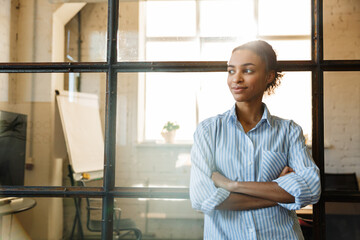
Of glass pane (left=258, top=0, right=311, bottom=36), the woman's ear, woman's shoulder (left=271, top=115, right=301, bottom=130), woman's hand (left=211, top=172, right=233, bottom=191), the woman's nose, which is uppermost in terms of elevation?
glass pane (left=258, top=0, right=311, bottom=36)

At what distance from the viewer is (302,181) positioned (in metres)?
0.84

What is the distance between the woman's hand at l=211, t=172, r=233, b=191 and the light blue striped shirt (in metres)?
0.02

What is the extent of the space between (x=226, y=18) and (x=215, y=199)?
384 centimetres

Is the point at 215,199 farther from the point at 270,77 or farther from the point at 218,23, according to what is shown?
the point at 218,23

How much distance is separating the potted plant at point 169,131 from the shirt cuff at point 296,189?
135 inches

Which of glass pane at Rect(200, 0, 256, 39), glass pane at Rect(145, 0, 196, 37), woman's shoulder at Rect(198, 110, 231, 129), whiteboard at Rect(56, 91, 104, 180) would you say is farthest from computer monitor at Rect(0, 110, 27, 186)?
glass pane at Rect(200, 0, 256, 39)

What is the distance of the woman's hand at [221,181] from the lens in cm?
86

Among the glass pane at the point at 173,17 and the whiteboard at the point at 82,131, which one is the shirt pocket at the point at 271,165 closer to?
the whiteboard at the point at 82,131

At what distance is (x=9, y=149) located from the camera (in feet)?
6.70

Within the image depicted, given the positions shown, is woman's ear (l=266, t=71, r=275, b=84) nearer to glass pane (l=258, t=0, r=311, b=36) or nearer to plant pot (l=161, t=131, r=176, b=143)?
plant pot (l=161, t=131, r=176, b=143)

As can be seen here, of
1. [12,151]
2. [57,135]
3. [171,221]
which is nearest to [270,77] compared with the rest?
[12,151]

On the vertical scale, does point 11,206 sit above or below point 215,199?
below

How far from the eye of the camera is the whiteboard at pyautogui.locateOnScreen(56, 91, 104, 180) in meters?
3.51

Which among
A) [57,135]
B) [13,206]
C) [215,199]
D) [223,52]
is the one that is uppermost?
[223,52]
